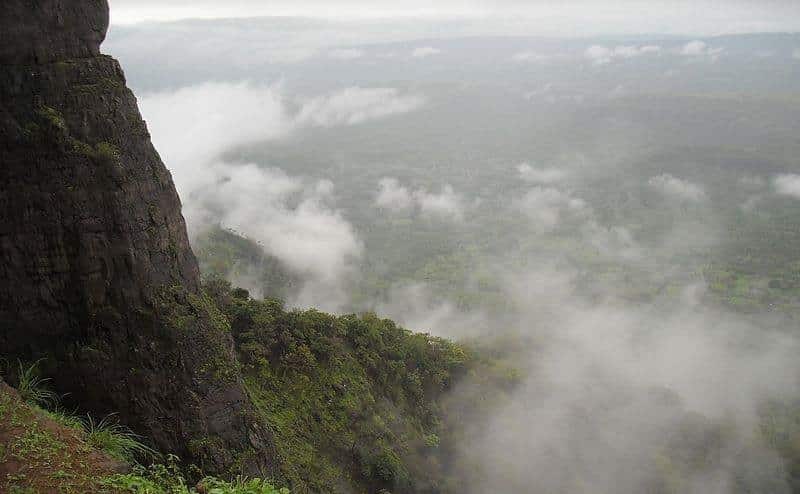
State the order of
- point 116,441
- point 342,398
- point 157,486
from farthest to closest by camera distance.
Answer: point 342,398 → point 116,441 → point 157,486

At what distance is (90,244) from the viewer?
45.2 ft

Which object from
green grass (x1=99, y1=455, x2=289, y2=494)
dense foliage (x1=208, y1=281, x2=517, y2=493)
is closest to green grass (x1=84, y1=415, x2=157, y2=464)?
green grass (x1=99, y1=455, x2=289, y2=494)

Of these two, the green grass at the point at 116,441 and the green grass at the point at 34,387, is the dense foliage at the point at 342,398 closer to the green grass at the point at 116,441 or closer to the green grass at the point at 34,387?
the green grass at the point at 116,441

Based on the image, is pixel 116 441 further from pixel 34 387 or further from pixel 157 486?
pixel 34 387

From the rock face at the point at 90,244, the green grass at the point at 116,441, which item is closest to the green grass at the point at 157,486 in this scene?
the green grass at the point at 116,441

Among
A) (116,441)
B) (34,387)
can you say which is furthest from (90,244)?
(116,441)

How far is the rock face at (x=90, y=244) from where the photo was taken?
13195 millimetres

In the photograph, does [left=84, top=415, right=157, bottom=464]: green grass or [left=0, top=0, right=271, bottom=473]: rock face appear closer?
[left=84, top=415, right=157, bottom=464]: green grass

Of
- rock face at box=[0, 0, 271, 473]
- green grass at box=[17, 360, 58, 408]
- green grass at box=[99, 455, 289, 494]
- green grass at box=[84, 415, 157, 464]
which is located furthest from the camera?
rock face at box=[0, 0, 271, 473]

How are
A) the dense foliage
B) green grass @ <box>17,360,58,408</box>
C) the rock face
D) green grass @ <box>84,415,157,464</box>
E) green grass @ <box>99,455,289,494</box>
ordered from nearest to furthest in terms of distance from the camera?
green grass @ <box>99,455,289,494</box> < green grass @ <box>84,415,157,464</box> < green grass @ <box>17,360,58,408</box> < the rock face < the dense foliage

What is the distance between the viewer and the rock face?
43.3 ft

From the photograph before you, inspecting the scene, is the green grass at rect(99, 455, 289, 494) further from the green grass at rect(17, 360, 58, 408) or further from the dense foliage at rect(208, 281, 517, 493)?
the dense foliage at rect(208, 281, 517, 493)

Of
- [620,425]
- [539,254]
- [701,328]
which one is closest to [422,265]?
[539,254]

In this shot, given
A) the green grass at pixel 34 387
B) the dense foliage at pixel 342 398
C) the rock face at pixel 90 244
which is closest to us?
the green grass at pixel 34 387
